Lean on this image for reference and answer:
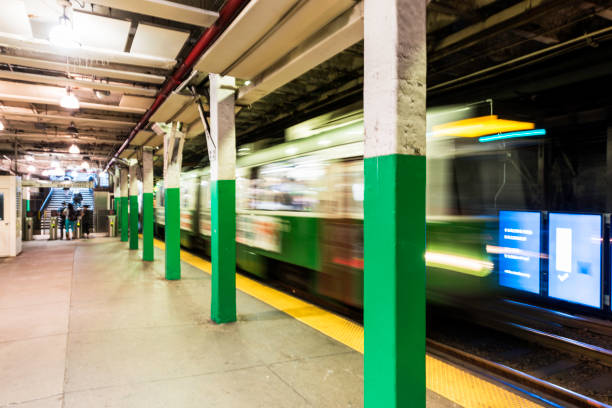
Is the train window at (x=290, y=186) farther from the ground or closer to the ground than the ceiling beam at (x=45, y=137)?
closer to the ground

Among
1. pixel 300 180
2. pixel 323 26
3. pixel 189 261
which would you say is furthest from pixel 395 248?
pixel 189 261

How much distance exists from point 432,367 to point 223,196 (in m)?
3.44

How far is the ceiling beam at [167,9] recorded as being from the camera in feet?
14.5

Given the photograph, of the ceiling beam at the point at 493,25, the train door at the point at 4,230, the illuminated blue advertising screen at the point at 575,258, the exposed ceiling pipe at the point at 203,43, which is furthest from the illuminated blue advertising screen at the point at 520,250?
the train door at the point at 4,230

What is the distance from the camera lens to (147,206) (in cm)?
1137

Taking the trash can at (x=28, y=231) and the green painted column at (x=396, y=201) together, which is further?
the trash can at (x=28, y=231)

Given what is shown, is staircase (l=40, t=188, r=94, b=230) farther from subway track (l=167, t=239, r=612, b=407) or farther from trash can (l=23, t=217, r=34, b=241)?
subway track (l=167, t=239, r=612, b=407)

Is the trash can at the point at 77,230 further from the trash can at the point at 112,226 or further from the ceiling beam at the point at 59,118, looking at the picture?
the ceiling beam at the point at 59,118

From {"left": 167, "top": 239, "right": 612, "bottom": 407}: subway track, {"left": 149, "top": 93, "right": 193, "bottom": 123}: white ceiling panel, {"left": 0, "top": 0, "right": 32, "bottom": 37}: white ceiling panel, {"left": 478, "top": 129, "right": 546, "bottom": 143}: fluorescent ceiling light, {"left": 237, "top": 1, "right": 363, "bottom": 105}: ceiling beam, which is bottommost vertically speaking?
{"left": 167, "top": 239, "right": 612, "bottom": 407}: subway track

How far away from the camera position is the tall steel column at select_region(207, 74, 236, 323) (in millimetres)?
5770

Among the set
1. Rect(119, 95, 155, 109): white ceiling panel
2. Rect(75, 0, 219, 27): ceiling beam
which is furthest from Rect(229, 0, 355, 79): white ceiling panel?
Rect(119, 95, 155, 109): white ceiling panel

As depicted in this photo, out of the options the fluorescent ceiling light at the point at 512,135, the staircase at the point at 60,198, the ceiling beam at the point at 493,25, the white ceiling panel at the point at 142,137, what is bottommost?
the staircase at the point at 60,198

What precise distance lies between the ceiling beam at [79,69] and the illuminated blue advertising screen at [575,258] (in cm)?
668

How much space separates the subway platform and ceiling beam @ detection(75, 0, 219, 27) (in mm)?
3824
